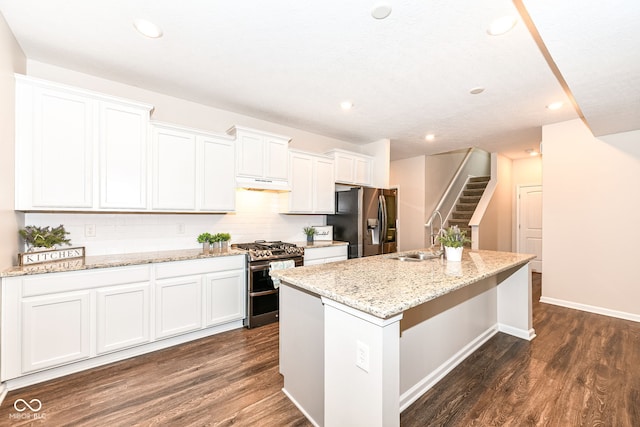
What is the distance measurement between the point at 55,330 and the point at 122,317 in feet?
1.43

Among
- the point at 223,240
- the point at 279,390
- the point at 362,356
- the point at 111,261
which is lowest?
the point at 279,390

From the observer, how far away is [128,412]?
1867 millimetres

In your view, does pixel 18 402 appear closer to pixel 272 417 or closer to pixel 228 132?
pixel 272 417

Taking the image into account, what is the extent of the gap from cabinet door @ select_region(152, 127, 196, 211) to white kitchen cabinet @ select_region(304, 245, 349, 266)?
1.59 metres

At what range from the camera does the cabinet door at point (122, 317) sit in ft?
7.86

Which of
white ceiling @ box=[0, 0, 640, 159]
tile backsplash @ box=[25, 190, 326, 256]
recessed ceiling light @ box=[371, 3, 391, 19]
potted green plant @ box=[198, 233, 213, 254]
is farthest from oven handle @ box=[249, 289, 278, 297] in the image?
recessed ceiling light @ box=[371, 3, 391, 19]

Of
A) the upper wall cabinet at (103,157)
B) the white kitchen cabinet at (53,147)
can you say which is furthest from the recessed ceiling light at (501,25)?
the white kitchen cabinet at (53,147)

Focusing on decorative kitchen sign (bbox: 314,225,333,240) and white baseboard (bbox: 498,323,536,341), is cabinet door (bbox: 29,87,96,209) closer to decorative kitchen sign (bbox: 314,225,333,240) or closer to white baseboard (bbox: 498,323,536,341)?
decorative kitchen sign (bbox: 314,225,333,240)

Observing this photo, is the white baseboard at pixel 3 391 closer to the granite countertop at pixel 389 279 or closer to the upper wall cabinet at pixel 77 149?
the upper wall cabinet at pixel 77 149

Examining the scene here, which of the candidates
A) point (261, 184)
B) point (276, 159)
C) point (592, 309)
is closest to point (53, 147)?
point (261, 184)

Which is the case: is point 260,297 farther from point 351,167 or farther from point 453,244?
point 351,167

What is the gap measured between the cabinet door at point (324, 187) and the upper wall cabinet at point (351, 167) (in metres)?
0.14

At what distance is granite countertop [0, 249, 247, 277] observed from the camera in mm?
2098

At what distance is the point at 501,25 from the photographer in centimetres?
198
